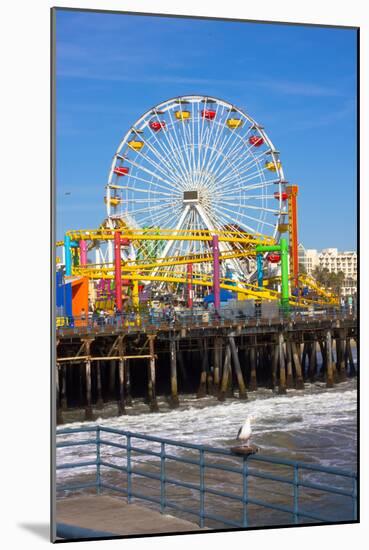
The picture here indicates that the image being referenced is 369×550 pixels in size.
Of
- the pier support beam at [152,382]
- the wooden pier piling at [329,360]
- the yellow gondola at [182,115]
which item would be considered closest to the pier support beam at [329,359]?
the wooden pier piling at [329,360]

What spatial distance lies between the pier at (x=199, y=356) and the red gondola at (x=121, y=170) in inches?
75.4

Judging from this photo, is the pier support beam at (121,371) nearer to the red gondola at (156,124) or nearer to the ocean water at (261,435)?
the ocean water at (261,435)

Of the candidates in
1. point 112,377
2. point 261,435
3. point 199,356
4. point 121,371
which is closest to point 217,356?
point 199,356

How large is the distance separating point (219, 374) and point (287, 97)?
19.3ft

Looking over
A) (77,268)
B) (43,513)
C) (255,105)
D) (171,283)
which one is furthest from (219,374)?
(43,513)

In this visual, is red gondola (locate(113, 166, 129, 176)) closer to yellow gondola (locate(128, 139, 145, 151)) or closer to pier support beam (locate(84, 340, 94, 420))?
yellow gondola (locate(128, 139, 145, 151))

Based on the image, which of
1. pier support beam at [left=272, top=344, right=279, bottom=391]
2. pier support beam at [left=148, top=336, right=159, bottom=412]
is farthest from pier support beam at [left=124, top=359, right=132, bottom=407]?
pier support beam at [left=272, top=344, right=279, bottom=391]

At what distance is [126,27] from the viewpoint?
1019 centimetres

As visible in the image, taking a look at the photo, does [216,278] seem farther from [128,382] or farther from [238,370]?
[238,370]

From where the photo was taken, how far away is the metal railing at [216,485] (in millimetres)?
9312

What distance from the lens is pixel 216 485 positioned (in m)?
11.6

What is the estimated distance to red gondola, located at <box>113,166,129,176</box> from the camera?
13.4 metres

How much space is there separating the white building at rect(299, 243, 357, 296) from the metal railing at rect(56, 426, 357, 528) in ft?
6.09
